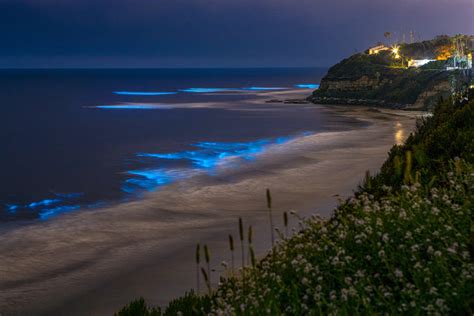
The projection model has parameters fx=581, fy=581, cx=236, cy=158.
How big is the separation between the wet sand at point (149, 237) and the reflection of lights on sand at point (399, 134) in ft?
35.1

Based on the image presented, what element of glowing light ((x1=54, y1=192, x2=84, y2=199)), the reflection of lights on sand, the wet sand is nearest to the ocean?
glowing light ((x1=54, y1=192, x2=84, y2=199))

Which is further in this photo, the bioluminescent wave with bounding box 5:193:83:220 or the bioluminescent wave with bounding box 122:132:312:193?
the bioluminescent wave with bounding box 122:132:312:193

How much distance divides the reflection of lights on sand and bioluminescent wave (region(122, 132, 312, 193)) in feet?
24.6

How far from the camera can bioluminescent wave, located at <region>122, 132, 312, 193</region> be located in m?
28.8

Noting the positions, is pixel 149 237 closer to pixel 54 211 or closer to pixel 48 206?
pixel 54 211

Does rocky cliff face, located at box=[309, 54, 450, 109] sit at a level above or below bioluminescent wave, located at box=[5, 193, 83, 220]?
above

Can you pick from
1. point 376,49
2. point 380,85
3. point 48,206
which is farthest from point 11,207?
point 376,49

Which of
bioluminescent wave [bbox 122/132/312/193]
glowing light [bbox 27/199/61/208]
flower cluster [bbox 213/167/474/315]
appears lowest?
glowing light [bbox 27/199/61/208]

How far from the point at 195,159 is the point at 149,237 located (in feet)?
61.7

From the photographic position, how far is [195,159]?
3709 cm

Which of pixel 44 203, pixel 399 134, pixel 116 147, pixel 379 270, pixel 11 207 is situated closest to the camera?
pixel 379 270

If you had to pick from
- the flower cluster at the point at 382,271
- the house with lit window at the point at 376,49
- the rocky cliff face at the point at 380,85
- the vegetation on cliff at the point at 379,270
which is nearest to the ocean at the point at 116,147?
the rocky cliff face at the point at 380,85

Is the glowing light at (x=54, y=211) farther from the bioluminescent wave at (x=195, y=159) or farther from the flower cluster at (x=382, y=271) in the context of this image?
the flower cluster at (x=382, y=271)

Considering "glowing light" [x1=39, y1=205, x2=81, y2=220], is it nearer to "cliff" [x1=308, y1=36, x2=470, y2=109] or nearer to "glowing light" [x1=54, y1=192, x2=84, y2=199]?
"glowing light" [x1=54, y1=192, x2=84, y2=199]
